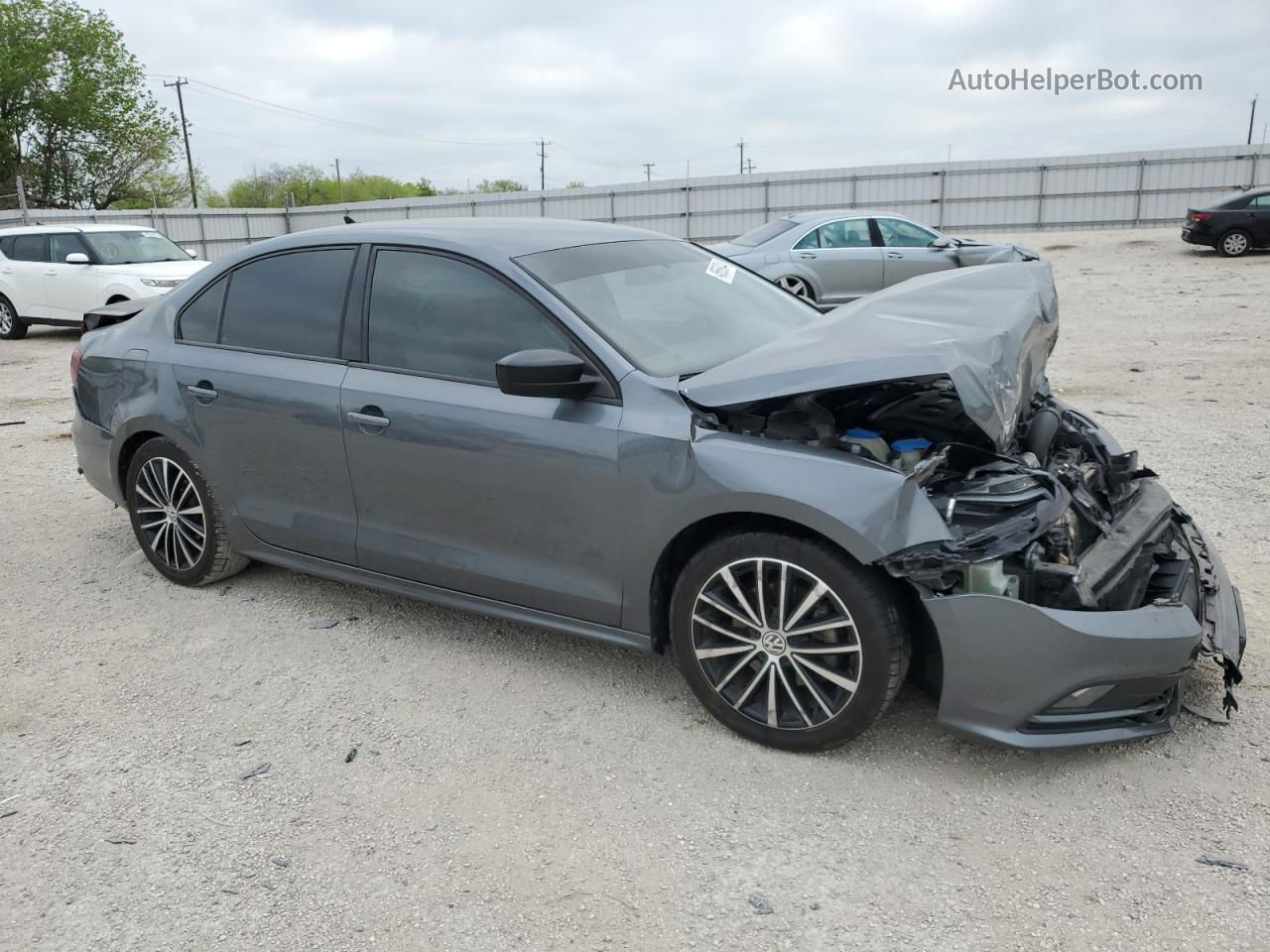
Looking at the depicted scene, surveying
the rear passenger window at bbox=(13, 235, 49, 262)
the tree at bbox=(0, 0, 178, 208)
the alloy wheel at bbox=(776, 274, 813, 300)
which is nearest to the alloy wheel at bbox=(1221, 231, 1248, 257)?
the alloy wheel at bbox=(776, 274, 813, 300)

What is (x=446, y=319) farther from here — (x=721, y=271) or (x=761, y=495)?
(x=761, y=495)

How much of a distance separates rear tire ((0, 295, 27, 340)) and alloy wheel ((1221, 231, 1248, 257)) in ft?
73.4

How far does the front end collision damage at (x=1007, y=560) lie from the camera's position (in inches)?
111

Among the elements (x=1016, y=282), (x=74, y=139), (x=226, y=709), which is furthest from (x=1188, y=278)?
(x=74, y=139)

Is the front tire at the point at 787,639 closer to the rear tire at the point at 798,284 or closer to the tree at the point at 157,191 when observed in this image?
the rear tire at the point at 798,284

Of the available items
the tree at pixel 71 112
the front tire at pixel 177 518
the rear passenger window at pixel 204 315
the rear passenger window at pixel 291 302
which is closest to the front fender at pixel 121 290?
the front tire at pixel 177 518

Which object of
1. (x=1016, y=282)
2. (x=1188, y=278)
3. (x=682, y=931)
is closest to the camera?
(x=682, y=931)

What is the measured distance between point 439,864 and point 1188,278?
18.5 m

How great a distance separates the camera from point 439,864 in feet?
9.02

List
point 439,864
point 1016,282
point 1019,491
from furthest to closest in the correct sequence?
point 1016,282 → point 1019,491 → point 439,864

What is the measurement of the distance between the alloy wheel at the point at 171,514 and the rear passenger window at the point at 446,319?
1.37 metres

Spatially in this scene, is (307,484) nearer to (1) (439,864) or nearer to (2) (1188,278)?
(1) (439,864)

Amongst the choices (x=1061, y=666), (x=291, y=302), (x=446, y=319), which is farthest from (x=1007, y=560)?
(x=291, y=302)

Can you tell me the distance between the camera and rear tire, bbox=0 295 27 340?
15.1m
